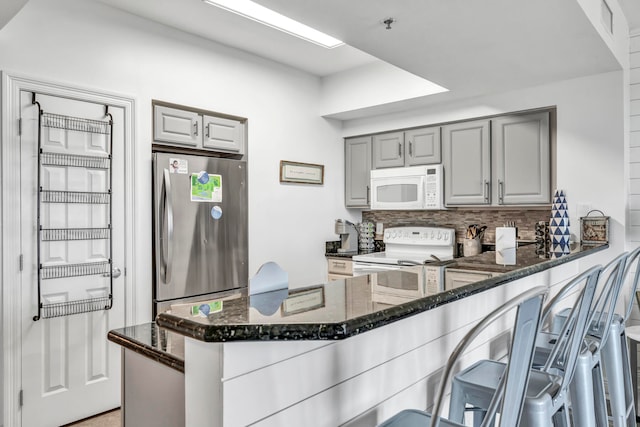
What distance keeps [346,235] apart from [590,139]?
2382 mm

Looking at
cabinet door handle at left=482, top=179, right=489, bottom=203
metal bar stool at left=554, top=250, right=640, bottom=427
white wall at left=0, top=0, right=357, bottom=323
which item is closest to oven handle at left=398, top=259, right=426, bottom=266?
cabinet door handle at left=482, top=179, right=489, bottom=203

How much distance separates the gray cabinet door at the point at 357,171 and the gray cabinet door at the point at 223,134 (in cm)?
135

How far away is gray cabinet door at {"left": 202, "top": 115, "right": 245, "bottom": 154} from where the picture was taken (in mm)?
3494

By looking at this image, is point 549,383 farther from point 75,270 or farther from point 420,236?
point 420,236

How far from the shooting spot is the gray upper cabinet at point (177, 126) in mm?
3197

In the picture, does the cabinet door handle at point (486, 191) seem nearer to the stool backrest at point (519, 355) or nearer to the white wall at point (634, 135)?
the white wall at point (634, 135)

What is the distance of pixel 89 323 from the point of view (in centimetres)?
283

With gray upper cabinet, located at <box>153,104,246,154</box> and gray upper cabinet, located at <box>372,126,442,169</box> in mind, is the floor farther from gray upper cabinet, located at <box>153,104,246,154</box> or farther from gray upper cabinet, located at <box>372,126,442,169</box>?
gray upper cabinet, located at <box>372,126,442,169</box>

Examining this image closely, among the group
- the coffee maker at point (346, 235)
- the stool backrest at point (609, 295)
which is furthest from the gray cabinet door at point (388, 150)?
the stool backrest at point (609, 295)

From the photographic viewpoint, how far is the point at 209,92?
3.51 m

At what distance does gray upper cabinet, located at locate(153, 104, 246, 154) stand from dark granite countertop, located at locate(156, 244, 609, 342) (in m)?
2.29

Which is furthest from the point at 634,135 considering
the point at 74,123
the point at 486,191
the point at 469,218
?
the point at 74,123

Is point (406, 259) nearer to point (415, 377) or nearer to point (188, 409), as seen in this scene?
point (415, 377)

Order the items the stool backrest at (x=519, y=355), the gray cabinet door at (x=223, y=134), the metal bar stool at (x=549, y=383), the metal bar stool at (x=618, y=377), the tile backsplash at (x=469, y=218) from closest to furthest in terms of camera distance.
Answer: the stool backrest at (x=519, y=355) → the metal bar stool at (x=549, y=383) → the metal bar stool at (x=618, y=377) → the gray cabinet door at (x=223, y=134) → the tile backsplash at (x=469, y=218)
